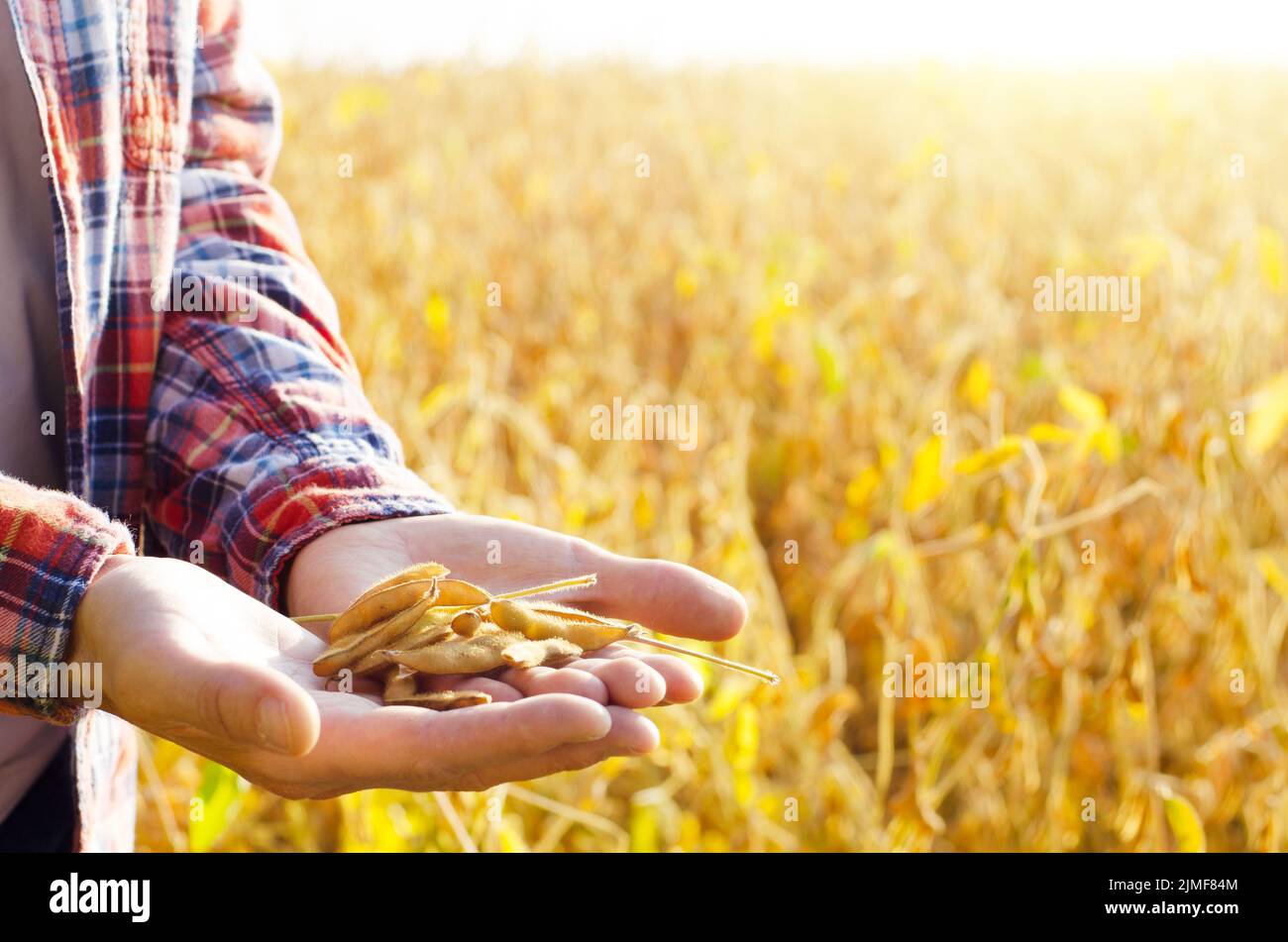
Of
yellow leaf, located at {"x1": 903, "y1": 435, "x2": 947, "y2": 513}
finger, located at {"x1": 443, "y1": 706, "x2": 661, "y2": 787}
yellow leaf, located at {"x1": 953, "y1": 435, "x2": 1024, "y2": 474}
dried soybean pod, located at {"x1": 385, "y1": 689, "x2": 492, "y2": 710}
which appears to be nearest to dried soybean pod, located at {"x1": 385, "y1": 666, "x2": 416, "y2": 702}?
dried soybean pod, located at {"x1": 385, "y1": 689, "x2": 492, "y2": 710}

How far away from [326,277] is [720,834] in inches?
65.9

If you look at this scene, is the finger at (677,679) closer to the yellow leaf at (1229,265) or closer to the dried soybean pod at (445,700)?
the dried soybean pod at (445,700)

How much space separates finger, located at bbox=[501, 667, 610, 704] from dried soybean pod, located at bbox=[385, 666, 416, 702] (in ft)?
0.21

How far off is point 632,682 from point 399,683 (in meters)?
0.16

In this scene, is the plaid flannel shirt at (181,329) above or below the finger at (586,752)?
above

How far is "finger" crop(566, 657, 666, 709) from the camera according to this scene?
2.56 ft

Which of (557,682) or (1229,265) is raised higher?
(1229,265)

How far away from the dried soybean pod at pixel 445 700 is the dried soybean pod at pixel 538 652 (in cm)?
4

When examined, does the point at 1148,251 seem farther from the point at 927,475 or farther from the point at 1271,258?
the point at 927,475

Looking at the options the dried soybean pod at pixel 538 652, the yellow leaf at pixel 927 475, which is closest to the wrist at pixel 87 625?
the dried soybean pod at pixel 538 652

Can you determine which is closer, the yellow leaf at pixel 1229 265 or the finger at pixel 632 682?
the finger at pixel 632 682

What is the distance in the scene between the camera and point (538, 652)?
0.87 meters

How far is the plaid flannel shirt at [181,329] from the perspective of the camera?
88 centimetres

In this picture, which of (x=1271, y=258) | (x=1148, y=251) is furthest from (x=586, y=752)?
(x=1271, y=258)
